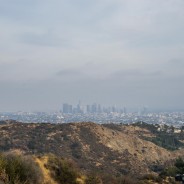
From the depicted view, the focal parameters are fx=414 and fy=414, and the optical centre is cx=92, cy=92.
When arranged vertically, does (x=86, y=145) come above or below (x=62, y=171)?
below

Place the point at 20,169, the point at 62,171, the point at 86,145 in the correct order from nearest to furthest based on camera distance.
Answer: the point at 20,169 → the point at 62,171 → the point at 86,145

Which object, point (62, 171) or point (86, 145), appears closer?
point (62, 171)

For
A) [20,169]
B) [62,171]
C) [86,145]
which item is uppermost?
[20,169]

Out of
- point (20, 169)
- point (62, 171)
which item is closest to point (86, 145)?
point (62, 171)

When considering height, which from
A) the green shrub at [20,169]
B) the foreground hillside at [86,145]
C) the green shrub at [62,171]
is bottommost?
the foreground hillside at [86,145]

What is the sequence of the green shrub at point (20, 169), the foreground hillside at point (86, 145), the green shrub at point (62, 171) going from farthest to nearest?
the foreground hillside at point (86, 145) → the green shrub at point (62, 171) → the green shrub at point (20, 169)

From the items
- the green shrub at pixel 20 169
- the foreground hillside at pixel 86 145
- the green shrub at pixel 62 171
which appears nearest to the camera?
the green shrub at pixel 20 169

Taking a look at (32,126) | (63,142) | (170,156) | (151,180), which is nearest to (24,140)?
(63,142)

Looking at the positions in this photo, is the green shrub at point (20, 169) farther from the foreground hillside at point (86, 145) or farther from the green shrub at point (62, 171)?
the foreground hillside at point (86, 145)

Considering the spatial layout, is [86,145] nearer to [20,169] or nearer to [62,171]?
[62,171]

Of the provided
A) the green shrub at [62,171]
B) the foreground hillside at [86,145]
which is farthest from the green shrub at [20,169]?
the foreground hillside at [86,145]
